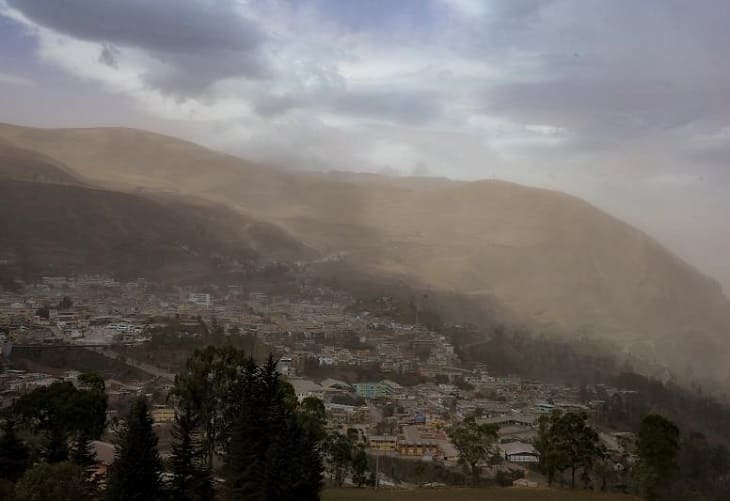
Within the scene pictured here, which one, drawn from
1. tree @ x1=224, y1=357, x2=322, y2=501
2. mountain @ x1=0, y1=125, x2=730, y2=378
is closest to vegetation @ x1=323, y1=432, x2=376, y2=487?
tree @ x1=224, y1=357, x2=322, y2=501

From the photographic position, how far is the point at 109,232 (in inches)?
4783

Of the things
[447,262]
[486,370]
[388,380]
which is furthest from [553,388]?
[447,262]

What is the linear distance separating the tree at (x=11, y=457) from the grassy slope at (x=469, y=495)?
893 cm

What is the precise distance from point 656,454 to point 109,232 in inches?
4296

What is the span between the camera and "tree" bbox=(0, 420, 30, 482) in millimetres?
20250

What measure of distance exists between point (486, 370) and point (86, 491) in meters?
67.0

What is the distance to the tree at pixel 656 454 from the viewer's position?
87.7ft

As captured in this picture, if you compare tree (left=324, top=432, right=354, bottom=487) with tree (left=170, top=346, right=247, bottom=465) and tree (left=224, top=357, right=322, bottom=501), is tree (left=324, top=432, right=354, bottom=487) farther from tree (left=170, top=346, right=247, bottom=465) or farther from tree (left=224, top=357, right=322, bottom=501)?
tree (left=224, top=357, right=322, bottom=501)

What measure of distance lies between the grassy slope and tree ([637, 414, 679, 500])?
55.7 inches

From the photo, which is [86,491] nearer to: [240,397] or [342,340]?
[240,397]

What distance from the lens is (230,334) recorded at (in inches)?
2687

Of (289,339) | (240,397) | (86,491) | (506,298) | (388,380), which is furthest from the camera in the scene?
(506,298)

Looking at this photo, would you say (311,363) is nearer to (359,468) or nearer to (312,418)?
(359,468)

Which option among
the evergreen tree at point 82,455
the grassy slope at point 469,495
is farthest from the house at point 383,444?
the evergreen tree at point 82,455
